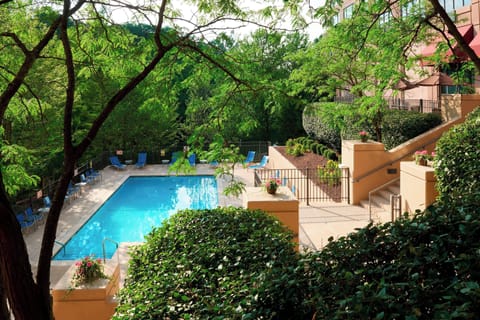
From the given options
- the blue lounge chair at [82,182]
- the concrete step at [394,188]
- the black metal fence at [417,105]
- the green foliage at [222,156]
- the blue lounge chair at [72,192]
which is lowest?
the blue lounge chair at [72,192]

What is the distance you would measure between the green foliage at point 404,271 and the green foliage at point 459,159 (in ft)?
12.9

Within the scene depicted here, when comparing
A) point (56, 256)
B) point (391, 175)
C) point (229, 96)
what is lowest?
point (56, 256)

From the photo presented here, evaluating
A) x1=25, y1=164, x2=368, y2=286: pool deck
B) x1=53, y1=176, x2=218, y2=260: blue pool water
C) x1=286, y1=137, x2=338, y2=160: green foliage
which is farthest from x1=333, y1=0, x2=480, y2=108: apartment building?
x1=53, y1=176, x2=218, y2=260: blue pool water

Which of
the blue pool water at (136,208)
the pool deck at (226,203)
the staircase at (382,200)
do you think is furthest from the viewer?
the blue pool water at (136,208)

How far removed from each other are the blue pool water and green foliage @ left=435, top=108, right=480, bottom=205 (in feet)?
26.9

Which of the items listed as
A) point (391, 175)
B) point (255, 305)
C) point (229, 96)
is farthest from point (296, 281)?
point (391, 175)

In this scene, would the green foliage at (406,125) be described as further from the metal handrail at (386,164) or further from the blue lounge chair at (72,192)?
the blue lounge chair at (72,192)

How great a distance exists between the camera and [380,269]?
11.7ft

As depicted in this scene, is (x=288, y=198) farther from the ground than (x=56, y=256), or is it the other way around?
(x=288, y=198)

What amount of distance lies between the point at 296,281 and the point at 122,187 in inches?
863

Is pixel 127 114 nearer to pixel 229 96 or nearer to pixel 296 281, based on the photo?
pixel 229 96

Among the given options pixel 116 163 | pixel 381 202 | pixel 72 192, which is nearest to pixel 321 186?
pixel 381 202

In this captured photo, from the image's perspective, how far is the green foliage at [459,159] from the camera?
26.6ft

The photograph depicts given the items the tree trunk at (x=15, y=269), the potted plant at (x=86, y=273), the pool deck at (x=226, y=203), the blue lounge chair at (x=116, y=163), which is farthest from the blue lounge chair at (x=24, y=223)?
the blue lounge chair at (x=116, y=163)
